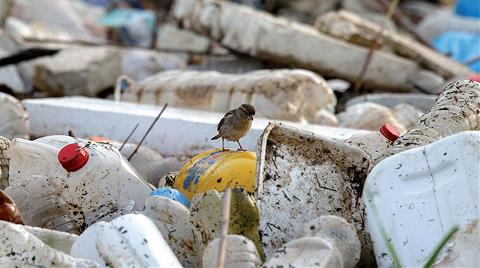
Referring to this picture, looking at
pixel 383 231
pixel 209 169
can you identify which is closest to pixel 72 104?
pixel 209 169

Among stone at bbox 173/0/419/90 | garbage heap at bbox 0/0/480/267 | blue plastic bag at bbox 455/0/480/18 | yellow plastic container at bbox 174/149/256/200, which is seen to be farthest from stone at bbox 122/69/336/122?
blue plastic bag at bbox 455/0/480/18

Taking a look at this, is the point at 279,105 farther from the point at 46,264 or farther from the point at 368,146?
the point at 46,264

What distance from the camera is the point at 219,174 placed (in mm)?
3408

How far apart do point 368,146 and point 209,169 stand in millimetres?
599

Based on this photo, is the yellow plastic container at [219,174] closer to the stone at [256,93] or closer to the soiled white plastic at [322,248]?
the soiled white plastic at [322,248]

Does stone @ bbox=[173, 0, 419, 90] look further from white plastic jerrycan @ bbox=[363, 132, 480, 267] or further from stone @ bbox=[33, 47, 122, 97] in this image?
white plastic jerrycan @ bbox=[363, 132, 480, 267]

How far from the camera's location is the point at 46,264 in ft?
8.33

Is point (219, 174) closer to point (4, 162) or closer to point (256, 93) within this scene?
point (4, 162)

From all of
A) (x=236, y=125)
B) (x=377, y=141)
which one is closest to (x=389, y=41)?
(x=236, y=125)

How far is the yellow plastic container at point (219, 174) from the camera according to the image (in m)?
3.35

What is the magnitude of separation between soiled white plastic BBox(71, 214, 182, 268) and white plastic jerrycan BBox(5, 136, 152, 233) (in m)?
0.57

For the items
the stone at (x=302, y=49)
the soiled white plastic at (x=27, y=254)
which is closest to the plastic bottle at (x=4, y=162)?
the soiled white plastic at (x=27, y=254)

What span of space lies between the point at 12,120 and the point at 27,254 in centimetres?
226

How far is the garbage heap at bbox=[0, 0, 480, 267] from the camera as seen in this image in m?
2.60
